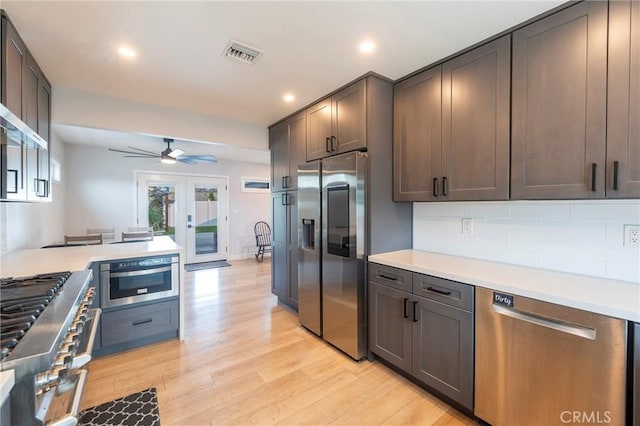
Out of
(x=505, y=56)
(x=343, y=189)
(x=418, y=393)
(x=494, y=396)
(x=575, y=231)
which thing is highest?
(x=505, y=56)

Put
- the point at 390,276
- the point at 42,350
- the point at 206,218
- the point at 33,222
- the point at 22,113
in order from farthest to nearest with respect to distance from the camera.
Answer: the point at 206,218
the point at 33,222
the point at 390,276
the point at 22,113
the point at 42,350

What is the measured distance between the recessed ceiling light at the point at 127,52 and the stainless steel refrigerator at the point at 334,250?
1621 millimetres

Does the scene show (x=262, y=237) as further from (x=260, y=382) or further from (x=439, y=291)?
(x=439, y=291)

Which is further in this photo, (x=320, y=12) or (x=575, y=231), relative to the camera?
(x=575, y=231)

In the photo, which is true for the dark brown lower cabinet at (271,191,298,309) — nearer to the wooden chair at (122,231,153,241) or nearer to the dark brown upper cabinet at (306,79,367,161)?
the dark brown upper cabinet at (306,79,367,161)

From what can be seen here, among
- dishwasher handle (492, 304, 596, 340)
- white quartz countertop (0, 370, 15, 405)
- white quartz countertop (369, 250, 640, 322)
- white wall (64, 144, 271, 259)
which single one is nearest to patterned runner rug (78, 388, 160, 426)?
white quartz countertop (0, 370, 15, 405)

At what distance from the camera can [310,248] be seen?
9.43 ft

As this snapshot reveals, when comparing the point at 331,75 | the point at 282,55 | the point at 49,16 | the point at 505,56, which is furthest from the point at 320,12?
the point at 49,16

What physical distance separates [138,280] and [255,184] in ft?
15.7

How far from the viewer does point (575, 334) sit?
130 cm

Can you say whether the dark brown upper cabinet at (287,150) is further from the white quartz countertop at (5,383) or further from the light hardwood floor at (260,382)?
the white quartz countertop at (5,383)

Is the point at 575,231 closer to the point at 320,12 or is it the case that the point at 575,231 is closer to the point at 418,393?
the point at 418,393

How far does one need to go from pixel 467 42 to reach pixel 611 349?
1.93m

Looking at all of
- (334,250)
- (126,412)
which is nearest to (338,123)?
(334,250)
